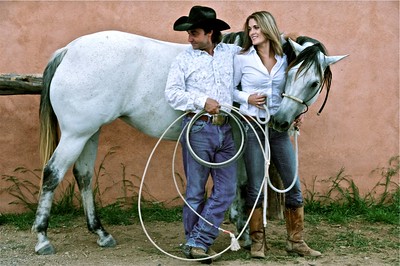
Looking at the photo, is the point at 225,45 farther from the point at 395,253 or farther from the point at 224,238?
the point at 395,253

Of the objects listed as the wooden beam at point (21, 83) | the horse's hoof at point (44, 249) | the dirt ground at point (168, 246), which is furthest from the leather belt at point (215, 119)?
the wooden beam at point (21, 83)

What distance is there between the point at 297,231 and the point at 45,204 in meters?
1.83

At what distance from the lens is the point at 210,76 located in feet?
14.0

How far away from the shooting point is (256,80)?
4.33 metres

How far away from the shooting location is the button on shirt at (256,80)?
170 inches

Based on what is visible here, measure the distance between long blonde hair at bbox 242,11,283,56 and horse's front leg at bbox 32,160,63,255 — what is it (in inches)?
64.2

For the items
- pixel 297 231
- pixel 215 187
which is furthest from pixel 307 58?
pixel 297 231

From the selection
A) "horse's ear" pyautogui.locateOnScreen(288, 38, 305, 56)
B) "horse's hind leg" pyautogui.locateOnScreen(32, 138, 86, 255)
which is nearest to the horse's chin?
"horse's ear" pyautogui.locateOnScreen(288, 38, 305, 56)

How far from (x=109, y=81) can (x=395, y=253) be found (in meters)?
2.50

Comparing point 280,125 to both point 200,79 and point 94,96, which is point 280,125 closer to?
point 200,79

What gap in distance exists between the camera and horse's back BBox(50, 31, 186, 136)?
14.9 ft

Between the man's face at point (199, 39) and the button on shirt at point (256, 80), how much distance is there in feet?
0.77

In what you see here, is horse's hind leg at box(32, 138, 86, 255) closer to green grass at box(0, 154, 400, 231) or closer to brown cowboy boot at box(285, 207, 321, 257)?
green grass at box(0, 154, 400, 231)

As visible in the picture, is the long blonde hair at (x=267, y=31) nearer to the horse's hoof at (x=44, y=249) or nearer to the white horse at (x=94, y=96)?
the white horse at (x=94, y=96)
